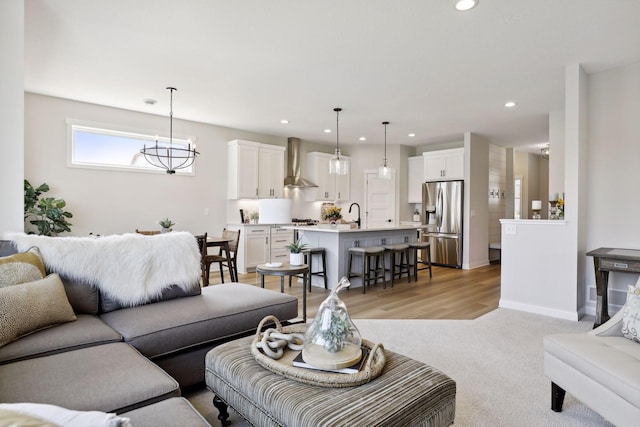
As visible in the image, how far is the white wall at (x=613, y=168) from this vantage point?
3.88 meters

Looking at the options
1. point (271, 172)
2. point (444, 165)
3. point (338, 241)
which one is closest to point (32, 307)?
point (338, 241)

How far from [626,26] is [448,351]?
3081mm

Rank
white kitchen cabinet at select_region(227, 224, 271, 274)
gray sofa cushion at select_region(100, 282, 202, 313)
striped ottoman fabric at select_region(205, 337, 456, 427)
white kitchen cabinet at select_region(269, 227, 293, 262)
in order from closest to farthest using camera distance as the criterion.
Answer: striped ottoman fabric at select_region(205, 337, 456, 427)
gray sofa cushion at select_region(100, 282, 202, 313)
white kitchen cabinet at select_region(227, 224, 271, 274)
white kitchen cabinet at select_region(269, 227, 293, 262)

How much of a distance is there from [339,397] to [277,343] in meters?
0.47

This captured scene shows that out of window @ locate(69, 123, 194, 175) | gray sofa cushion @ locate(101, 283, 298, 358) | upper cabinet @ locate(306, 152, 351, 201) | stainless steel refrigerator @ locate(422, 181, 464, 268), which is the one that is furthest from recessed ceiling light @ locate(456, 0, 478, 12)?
upper cabinet @ locate(306, 152, 351, 201)

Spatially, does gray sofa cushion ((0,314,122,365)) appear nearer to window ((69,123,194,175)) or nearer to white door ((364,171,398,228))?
window ((69,123,194,175))

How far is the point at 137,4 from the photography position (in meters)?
2.74

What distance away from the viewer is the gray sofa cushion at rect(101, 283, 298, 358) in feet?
6.86

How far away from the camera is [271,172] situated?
7.24 meters

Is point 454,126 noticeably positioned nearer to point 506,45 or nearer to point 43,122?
point 506,45

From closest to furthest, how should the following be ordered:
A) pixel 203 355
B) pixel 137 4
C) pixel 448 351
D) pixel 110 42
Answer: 1. pixel 203 355
2. pixel 137 4
3. pixel 448 351
4. pixel 110 42

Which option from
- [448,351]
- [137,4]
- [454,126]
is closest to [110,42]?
[137,4]

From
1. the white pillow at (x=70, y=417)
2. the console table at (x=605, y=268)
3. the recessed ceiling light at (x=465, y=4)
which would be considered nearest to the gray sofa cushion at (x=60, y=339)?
the white pillow at (x=70, y=417)

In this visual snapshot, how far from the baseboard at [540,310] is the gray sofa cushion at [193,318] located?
114 inches
